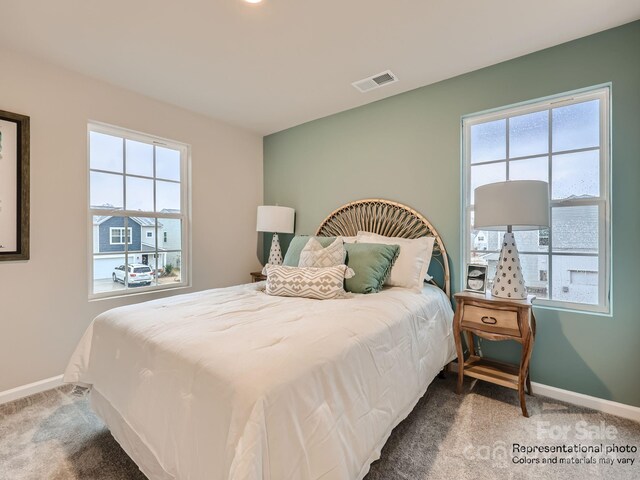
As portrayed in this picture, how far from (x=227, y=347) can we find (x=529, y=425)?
1869mm

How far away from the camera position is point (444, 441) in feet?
5.57

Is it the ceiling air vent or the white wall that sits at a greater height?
the ceiling air vent

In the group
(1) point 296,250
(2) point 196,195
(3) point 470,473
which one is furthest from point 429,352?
(2) point 196,195

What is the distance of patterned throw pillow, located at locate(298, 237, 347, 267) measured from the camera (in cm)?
235

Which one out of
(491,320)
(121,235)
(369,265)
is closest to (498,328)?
(491,320)

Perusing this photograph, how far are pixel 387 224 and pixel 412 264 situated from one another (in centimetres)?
63

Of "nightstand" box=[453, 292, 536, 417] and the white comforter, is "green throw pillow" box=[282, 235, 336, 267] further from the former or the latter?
"nightstand" box=[453, 292, 536, 417]

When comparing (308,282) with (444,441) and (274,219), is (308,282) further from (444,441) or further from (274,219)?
(274,219)

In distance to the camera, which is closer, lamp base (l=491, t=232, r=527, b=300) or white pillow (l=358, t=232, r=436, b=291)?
lamp base (l=491, t=232, r=527, b=300)

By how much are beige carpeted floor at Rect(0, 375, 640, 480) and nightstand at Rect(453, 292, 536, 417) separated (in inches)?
7.0

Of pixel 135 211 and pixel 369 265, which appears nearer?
pixel 369 265

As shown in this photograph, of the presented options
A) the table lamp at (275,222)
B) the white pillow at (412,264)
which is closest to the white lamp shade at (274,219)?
the table lamp at (275,222)

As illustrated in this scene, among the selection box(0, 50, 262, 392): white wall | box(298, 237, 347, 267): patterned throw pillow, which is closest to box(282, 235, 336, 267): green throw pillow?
box(298, 237, 347, 267): patterned throw pillow

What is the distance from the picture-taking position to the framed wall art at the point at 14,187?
214cm
